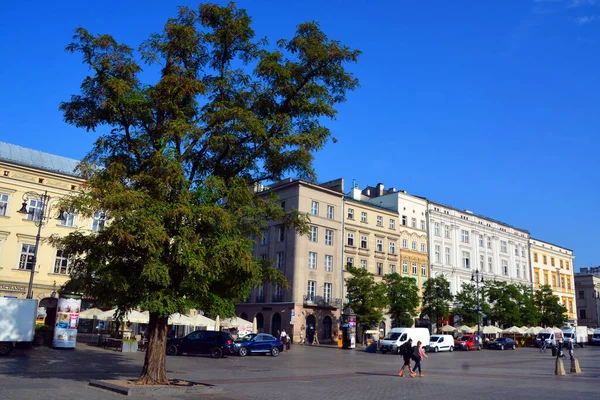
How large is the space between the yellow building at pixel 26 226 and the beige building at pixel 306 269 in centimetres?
2036

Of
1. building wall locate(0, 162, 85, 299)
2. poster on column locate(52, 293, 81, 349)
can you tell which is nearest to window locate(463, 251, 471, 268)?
building wall locate(0, 162, 85, 299)

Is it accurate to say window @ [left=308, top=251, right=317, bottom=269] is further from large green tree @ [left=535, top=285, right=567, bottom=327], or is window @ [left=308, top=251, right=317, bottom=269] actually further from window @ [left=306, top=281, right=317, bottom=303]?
large green tree @ [left=535, top=285, right=567, bottom=327]

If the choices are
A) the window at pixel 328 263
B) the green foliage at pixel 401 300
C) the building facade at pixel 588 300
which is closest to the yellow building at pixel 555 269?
the building facade at pixel 588 300

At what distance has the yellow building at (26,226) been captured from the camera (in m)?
42.2

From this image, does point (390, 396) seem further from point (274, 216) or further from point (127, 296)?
point (127, 296)

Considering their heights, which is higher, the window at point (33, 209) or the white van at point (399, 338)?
the window at point (33, 209)

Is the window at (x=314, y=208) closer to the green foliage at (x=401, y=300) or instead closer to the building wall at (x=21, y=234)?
the green foliage at (x=401, y=300)

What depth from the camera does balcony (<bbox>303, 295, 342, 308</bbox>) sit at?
179 ft

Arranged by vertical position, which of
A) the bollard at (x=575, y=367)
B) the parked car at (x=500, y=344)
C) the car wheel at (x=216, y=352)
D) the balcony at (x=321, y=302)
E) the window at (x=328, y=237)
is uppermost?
the window at (x=328, y=237)

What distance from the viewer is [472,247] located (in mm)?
75688

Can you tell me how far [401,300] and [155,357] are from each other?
42429 mm

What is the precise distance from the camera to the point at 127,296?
15.7 meters

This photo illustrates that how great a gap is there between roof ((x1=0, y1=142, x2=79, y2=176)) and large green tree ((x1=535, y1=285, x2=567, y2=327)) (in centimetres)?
6520

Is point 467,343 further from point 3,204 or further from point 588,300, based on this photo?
point 588,300
